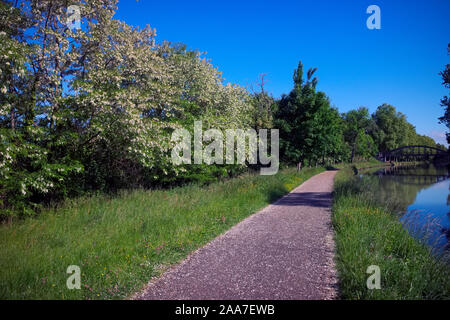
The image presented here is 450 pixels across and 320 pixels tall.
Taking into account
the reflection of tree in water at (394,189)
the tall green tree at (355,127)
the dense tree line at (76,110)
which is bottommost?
the reflection of tree in water at (394,189)

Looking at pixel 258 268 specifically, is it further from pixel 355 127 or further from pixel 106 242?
pixel 355 127

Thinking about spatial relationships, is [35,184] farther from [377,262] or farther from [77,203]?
[377,262]

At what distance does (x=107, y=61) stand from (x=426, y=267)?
41.7ft

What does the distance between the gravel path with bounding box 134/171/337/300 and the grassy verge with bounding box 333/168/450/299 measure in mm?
329

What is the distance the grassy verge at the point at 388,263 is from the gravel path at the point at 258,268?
329 mm

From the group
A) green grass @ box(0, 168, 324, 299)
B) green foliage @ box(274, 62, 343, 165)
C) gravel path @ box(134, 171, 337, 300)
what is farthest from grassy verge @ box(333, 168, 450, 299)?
green foliage @ box(274, 62, 343, 165)

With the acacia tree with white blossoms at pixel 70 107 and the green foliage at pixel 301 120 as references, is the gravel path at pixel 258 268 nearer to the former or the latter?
the acacia tree with white blossoms at pixel 70 107

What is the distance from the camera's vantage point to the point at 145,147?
10.6m

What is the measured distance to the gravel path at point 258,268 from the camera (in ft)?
13.3

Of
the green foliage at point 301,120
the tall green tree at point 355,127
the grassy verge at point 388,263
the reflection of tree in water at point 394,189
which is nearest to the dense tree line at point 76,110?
the grassy verge at point 388,263

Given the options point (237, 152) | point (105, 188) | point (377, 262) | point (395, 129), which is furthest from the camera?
point (395, 129)

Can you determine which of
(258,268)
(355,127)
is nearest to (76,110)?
(258,268)

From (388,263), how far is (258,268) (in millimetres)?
2372
